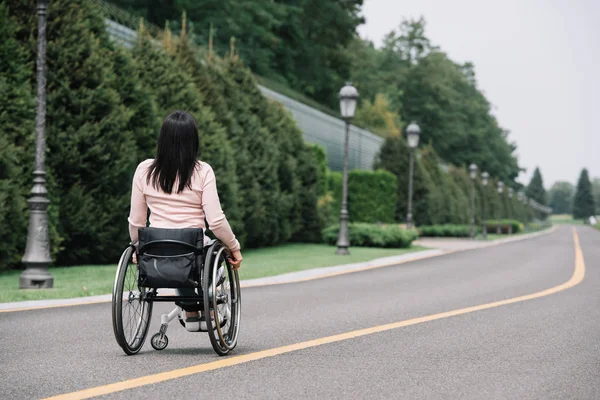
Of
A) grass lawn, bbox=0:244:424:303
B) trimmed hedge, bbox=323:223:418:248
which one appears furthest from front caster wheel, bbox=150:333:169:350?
trimmed hedge, bbox=323:223:418:248

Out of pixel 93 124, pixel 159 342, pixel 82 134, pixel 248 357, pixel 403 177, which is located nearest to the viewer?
pixel 248 357

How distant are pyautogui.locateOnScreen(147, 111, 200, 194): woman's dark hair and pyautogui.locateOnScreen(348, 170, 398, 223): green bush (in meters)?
33.9

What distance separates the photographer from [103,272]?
15977mm

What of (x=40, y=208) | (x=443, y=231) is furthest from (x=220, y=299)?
(x=443, y=231)

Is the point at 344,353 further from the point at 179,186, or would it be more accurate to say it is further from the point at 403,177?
the point at 403,177

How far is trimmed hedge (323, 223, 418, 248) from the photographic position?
2828 cm

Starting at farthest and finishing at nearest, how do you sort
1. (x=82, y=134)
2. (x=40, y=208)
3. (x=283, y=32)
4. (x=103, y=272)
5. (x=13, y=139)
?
1. (x=283, y=32)
2. (x=82, y=134)
3. (x=103, y=272)
4. (x=13, y=139)
5. (x=40, y=208)

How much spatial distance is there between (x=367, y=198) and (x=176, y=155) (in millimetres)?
34203

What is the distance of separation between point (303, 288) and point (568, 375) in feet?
25.4

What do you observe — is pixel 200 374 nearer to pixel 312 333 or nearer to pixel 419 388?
pixel 419 388

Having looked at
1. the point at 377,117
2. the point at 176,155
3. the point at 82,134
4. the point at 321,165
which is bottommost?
the point at 176,155

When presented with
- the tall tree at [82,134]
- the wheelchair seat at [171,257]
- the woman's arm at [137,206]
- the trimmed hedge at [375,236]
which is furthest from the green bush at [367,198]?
the wheelchair seat at [171,257]

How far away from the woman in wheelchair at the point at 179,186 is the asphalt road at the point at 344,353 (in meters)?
0.90

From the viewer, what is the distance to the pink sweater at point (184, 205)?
6316 millimetres
